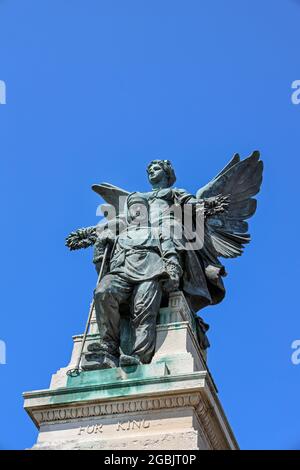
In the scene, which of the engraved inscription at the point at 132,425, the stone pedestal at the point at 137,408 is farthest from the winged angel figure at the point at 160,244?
the engraved inscription at the point at 132,425

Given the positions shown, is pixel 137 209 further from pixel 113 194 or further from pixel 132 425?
pixel 132 425

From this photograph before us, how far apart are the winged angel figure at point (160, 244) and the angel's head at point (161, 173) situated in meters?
0.02

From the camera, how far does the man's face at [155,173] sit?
1873cm

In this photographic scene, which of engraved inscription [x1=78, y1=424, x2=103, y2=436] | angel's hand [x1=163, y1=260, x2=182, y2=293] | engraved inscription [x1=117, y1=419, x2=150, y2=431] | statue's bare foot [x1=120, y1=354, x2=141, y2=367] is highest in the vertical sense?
angel's hand [x1=163, y1=260, x2=182, y2=293]

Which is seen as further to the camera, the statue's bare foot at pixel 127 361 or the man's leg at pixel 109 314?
the man's leg at pixel 109 314

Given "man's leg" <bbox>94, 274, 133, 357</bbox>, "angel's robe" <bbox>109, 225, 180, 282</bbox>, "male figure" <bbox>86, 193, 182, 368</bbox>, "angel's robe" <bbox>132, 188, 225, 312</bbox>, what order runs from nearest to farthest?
"male figure" <bbox>86, 193, 182, 368</bbox> → "man's leg" <bbox>94, 274, 133, 357</bbox> → "angel's robe" <bbox>109, 225, 180, 282</bbox> → "angel's robe" <bbox>132, 188, 225, 312</bbox>

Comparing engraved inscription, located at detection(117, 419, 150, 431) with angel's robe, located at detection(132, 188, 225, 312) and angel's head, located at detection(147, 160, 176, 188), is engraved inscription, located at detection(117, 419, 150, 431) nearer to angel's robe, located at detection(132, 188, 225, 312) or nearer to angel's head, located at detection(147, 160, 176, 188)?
angel's robe, located at detection(132, 188, 225, 312)

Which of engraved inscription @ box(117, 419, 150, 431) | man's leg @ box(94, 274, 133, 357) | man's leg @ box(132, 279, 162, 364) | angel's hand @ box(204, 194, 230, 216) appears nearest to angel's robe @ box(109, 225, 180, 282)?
man's leg @ box(132, 279, 162, 364)

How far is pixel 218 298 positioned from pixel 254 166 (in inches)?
132

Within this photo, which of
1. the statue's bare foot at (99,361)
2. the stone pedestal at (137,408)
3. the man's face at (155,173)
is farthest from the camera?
the man's face at (155,173)

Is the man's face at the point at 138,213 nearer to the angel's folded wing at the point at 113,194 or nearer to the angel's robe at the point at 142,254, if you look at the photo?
the angel's robe at the point at 142,254

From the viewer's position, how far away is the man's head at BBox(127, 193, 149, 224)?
17.4 metres

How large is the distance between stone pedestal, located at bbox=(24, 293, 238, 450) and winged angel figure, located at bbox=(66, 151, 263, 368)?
1.51 feet
